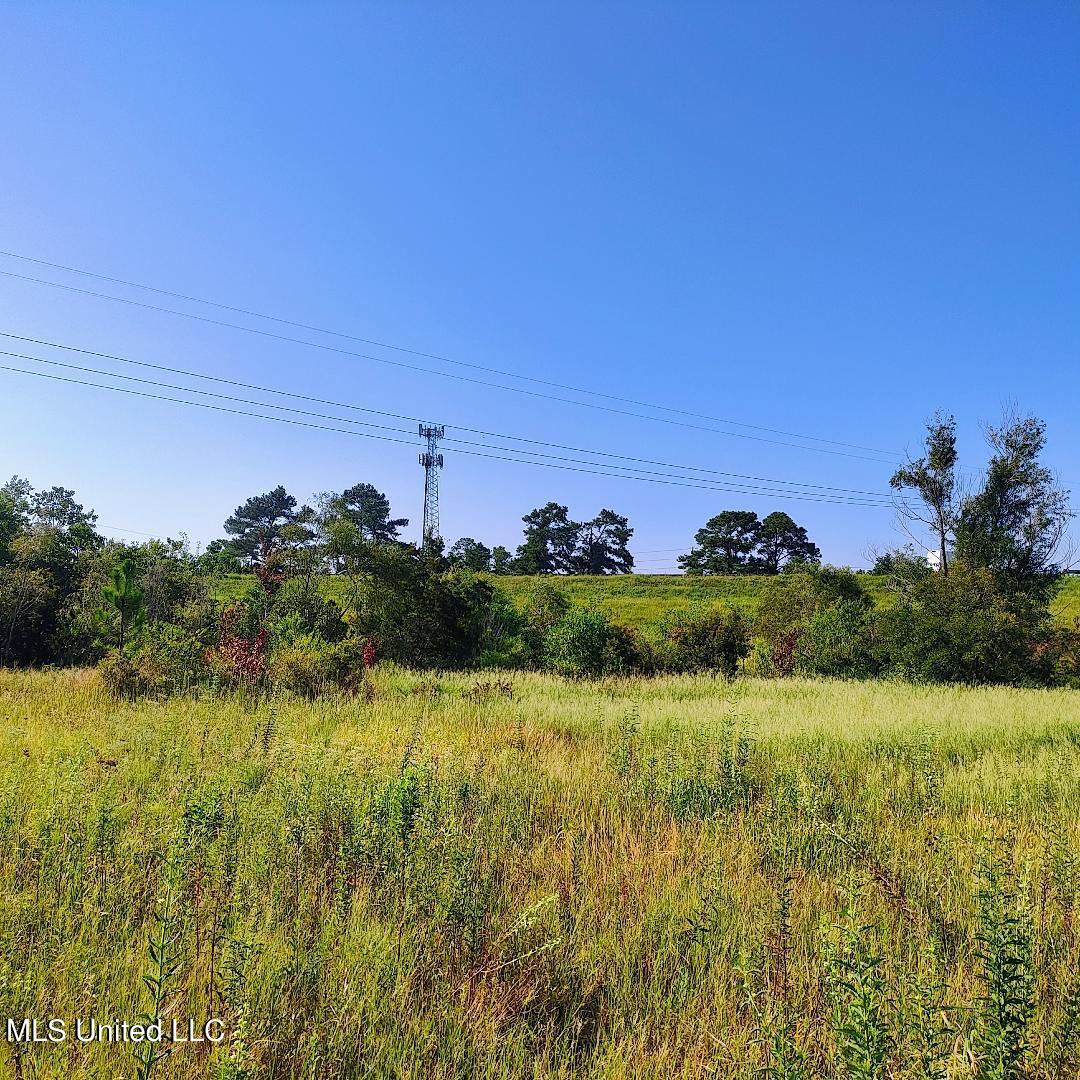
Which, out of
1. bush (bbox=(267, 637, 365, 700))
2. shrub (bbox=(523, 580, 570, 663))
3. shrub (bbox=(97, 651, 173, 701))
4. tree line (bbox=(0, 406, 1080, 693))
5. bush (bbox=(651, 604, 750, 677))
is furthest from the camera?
shrub (bbox=(523, 580, 570, 663))

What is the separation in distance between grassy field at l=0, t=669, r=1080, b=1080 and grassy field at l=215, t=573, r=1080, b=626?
27.1 m

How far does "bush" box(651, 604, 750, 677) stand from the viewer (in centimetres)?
2077

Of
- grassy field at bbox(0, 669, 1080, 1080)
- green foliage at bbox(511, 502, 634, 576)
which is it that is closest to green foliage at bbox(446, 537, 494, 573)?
green foliage at bbox(511, 502, 634, 576)

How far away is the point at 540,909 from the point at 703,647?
18.9 metres

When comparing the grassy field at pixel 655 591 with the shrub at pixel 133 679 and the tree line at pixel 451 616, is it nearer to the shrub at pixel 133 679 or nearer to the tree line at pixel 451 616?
the tree line at pixel 451 616

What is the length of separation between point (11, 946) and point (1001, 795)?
7440mm

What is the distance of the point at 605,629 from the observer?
19.2m

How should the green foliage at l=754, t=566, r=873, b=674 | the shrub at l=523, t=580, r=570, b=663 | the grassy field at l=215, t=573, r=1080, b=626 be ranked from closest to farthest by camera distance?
the green foliage at l=754, t=566, r=873, b=674 < the shrub at l=523, t=580, r=570, b=663 < the grassy field at l=215, t=573, r=1080, b=626

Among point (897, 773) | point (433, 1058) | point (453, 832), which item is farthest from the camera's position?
point (897, 773)

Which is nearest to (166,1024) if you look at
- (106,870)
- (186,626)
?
(106,870)

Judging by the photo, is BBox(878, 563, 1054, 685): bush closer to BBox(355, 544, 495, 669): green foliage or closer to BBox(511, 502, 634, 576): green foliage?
BBox(355, 544, 495, 669): green foliage

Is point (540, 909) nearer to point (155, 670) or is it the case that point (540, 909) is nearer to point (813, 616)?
point (155, 670)

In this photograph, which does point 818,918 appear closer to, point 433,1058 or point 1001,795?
point 433,1058

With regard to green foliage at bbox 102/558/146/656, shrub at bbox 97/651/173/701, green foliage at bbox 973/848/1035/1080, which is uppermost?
green foliage at bbox 102/558/146/656
